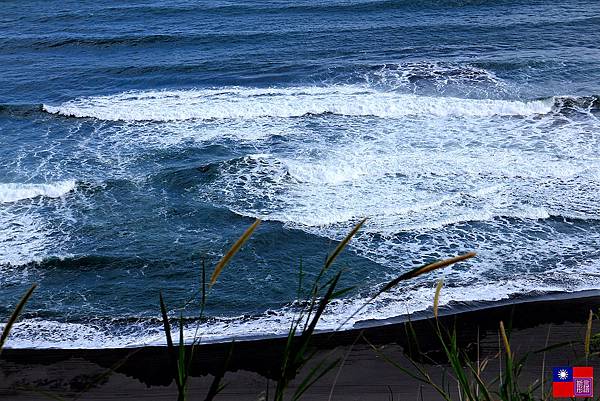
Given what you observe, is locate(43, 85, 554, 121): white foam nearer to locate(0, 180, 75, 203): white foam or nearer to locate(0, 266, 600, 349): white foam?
locate(0, 180, 75, 203): white foam

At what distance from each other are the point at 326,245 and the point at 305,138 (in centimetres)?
545

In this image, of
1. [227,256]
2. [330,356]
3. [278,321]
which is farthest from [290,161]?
→ [227,256]

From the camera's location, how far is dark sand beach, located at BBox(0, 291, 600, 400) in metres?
9.16

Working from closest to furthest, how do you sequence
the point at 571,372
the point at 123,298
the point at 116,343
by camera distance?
the point at 571,372 < the point at 116,343 < the point at 123,298

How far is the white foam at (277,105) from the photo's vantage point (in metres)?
19.2

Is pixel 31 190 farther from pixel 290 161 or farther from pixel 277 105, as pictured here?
pixel 277 105

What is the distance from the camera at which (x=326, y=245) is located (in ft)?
42.2

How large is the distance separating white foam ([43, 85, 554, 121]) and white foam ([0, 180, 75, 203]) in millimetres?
4725

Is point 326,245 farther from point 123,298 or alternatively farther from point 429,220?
point 123,298

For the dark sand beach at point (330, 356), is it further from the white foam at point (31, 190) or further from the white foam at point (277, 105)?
the white foam at point (277, 105)

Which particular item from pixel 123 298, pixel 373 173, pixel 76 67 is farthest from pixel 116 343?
pixel 76 67

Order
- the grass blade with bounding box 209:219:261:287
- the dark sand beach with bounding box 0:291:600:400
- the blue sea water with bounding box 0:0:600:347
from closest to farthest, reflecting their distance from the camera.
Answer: the grass blade with bounding box 209:219:261:287 → the dark sand beach with bounding box 0:291:600:400 → the blue sea water with bounding box 0:0:600:347

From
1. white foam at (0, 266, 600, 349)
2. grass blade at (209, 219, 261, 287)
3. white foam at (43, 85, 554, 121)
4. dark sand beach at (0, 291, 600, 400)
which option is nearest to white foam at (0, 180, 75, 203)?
white foam at (43, 85, 554, 121)

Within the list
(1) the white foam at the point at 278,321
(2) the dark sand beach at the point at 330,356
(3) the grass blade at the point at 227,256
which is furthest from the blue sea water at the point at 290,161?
(3) the grass blade at the point at 227,256
